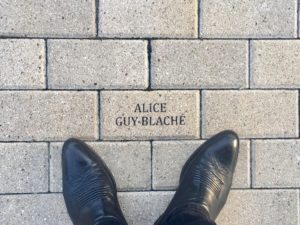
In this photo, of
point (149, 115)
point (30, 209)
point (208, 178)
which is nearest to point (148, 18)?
point (149, 115)

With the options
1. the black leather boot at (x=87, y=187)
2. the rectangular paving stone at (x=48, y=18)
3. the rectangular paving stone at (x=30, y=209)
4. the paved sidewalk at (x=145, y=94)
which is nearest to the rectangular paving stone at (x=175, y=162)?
the paved sidewalk at (x=145, y=94)

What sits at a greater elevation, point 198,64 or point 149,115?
point 198,64

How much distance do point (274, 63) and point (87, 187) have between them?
880mm

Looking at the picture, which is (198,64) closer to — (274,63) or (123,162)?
(274,63)

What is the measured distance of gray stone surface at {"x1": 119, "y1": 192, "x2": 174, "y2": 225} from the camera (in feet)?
6.04

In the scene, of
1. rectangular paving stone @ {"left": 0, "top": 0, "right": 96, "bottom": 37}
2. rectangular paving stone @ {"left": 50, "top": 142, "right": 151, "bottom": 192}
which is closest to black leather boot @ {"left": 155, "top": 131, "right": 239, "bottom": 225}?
rectangular paving stone @ {"left": 50, "top": 142, "right": 151, "bottom": 192}

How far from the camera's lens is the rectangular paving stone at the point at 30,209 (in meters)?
1.81

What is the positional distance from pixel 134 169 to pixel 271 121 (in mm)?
572

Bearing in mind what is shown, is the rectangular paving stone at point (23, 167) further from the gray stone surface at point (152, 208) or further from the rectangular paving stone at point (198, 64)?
the rectangular paving stone at point (198, 64)

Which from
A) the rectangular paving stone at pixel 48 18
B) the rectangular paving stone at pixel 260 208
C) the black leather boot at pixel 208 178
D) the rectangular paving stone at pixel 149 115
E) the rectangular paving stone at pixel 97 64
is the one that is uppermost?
the rectangular paving stone at pixel 48 18

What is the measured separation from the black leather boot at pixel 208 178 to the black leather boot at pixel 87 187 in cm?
21

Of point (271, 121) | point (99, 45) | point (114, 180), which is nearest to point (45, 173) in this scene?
point (114, 180)

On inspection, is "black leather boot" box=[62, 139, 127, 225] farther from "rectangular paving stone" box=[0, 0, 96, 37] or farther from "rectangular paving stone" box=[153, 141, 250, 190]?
"rectangular paving stone" box=[0, 0, 96, 37]

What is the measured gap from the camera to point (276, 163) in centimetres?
186
